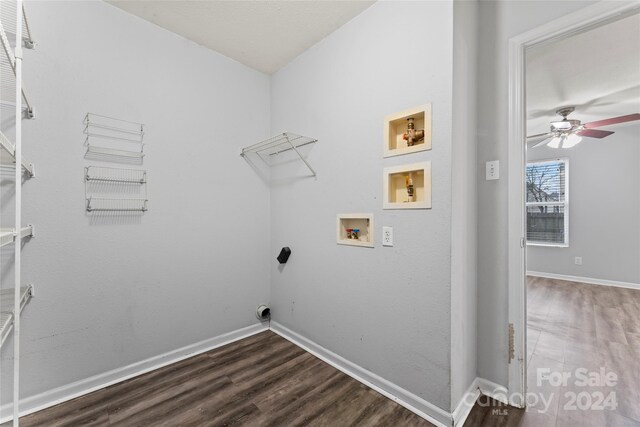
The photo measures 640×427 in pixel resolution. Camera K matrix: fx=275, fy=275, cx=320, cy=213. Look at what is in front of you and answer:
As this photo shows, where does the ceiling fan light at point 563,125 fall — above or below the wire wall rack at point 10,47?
above

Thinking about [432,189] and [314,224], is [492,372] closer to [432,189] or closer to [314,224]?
[432,189]

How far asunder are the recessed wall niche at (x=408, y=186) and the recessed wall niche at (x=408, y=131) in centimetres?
10

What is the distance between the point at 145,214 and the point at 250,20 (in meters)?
1.55

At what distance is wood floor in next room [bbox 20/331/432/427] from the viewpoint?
1.49 metres

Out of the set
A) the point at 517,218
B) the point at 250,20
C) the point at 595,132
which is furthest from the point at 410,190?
the point at 595,132

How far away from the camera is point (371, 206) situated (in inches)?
70.9

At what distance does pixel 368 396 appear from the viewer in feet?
5.50

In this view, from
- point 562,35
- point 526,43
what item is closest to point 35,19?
point 526,43

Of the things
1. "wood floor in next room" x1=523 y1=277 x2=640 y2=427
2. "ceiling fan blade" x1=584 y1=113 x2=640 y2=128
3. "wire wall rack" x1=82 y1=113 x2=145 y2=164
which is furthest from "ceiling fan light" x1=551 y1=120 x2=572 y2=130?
"wire wall rack" x1=82 y1=113 x2=145 y2=164

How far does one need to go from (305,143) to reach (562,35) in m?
1.65

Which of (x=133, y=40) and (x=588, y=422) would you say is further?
(x=133, y=40)

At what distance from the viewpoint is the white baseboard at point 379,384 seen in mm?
1470

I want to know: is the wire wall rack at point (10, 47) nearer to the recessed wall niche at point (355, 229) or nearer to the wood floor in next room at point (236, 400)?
the wood floor in next room at point (236, 400)

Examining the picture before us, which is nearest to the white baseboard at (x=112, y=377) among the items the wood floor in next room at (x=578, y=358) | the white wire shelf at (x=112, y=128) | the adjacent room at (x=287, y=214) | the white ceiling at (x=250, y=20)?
the adjacent room at (x=287, y=214)
